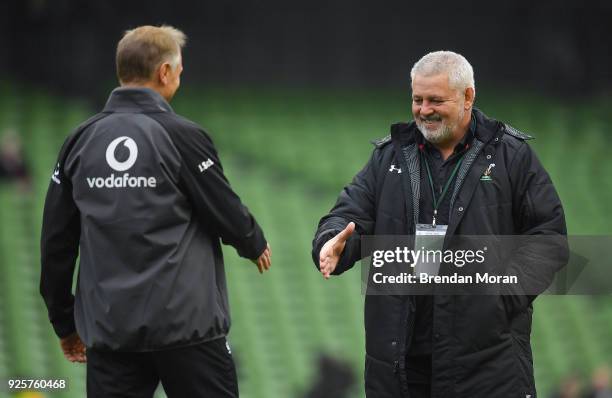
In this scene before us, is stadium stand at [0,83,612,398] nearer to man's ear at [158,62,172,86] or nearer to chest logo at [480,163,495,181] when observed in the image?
man's ear at [158,62,172,86]

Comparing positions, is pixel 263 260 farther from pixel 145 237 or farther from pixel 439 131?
pixel 439 131

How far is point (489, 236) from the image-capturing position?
312cm

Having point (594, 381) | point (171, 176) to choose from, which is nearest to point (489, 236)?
point (171, 176)

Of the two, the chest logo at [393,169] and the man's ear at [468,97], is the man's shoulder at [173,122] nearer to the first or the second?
the chest logo at [393,169]

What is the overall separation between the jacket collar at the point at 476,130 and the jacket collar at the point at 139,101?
0.73 metres

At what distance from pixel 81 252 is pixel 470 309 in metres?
1.16

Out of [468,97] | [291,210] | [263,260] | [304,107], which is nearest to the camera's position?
[468,97]

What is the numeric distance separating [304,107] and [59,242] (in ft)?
36.2

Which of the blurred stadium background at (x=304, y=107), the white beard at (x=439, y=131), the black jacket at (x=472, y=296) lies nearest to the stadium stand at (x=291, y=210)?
the blurred stadium background at (x=304, y=107)

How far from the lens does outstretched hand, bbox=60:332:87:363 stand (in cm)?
333

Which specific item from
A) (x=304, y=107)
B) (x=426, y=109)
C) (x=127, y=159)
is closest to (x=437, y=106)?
(x=426, y=109)

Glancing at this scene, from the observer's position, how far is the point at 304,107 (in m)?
14.1

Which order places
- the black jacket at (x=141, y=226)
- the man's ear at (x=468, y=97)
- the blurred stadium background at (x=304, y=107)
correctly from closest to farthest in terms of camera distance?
the black jacket at (x=141, y=226) → the man's ear at (x=468, y=97) → the blurred stadium background at (x=304, y=107)

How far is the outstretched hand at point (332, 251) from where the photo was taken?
3070mm
